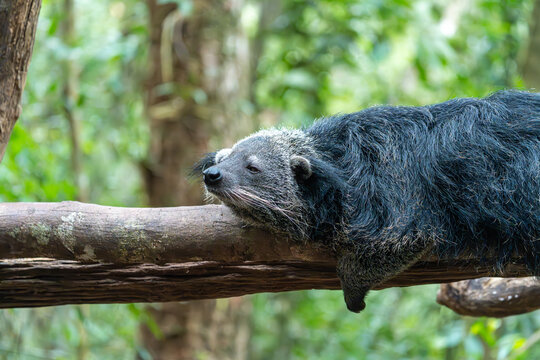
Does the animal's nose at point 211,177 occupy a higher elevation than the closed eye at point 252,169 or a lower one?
lower

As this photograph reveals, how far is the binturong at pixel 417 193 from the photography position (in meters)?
2.79

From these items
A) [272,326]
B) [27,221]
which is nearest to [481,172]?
[27,221]

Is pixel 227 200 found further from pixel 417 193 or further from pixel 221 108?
pixel 221 108

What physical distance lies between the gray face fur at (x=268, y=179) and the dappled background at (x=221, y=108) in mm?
1295

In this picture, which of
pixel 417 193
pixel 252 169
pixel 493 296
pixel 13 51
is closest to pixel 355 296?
pixel 417 193

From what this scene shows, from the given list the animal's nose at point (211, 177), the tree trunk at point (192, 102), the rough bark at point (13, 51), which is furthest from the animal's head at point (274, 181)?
the tree trunk at point (192, 102)

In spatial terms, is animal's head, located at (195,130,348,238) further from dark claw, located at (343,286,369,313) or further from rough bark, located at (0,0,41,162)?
rough bark, located at (0,0,41,162)

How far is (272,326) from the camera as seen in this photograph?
796 cm

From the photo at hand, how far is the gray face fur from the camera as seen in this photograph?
9.80 ft

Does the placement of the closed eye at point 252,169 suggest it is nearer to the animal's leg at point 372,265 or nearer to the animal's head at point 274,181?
the animal's head at point 274,181

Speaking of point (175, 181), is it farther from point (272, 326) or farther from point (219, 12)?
point (272, 326)

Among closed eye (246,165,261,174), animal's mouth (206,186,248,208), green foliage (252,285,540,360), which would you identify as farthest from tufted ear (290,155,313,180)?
green foliage (252,285,540,360)

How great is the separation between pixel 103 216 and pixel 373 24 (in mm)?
5176

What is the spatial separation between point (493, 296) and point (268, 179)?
5.27ft
